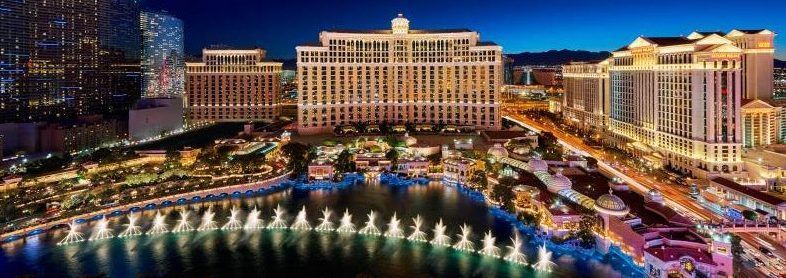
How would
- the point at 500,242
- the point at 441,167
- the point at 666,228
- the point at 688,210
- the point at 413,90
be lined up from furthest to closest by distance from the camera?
the point at 413,90 < the point at 441,167 < the point at 688,210 < the point at 500,242 < the point at 666,228

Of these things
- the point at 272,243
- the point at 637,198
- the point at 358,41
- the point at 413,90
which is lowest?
the point at 272,243

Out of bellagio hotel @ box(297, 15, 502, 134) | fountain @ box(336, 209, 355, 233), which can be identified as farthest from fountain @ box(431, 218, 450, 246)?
bellagio hotel @ box(297, 15, 502, 134)

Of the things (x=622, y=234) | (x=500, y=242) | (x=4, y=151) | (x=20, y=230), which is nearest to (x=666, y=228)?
(x=622, y=234)

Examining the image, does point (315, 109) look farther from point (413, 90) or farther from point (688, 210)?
point (688, 210)

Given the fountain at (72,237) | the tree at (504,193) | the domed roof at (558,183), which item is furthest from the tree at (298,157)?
the domed roof at (558,183)

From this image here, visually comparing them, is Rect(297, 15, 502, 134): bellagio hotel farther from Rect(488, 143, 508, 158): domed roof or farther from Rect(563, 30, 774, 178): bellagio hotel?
Rect(488, 143, 508, 158): domed roof
